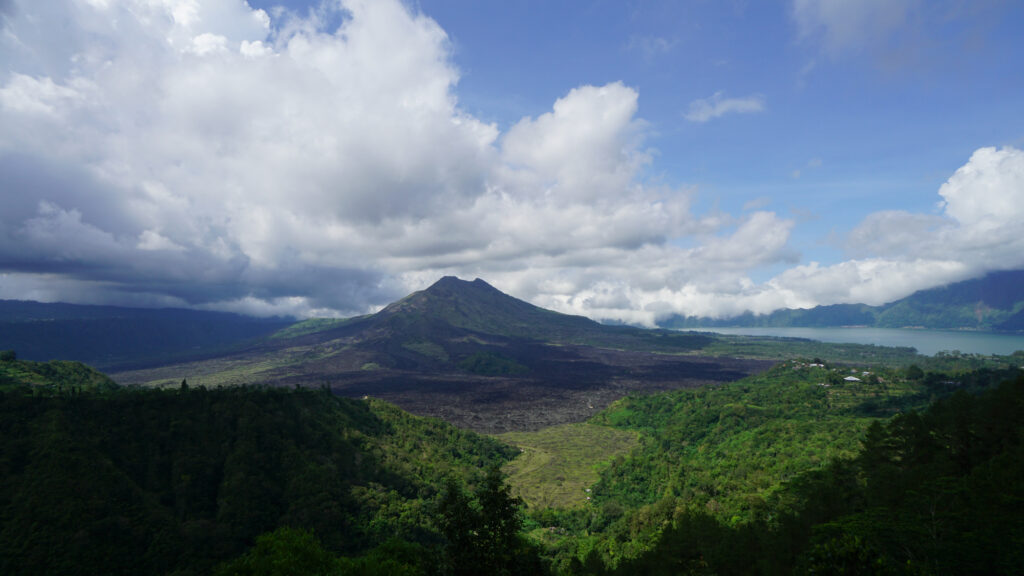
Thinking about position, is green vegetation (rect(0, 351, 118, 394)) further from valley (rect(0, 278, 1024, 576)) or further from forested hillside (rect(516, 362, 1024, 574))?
forested hillside (rect(516, 362, 1024, 574))

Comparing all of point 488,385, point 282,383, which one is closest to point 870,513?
point 488,385

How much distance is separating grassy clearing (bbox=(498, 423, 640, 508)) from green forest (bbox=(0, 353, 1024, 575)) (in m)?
2.65

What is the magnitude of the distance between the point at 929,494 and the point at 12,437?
72.4 meters

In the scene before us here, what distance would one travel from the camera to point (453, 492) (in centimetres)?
2162

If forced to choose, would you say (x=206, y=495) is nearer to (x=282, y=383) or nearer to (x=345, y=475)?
(x=345, y=475)

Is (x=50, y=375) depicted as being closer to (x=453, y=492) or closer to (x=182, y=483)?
(x=182, y=483)

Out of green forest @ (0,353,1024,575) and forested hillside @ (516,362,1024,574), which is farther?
forested hillside @ (516,362,1024,574)

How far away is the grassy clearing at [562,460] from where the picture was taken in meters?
75.6

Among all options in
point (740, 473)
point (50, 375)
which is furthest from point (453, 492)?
point (50, 375)

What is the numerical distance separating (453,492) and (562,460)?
264 ft

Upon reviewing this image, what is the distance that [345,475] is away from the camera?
56500 millimetres

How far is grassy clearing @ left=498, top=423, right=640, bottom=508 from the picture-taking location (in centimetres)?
7561

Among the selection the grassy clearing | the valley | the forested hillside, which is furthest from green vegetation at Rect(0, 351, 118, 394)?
the forested hillside

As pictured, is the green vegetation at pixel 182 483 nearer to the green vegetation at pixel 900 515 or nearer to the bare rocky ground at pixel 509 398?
the green vegetation at pixel 900 515
